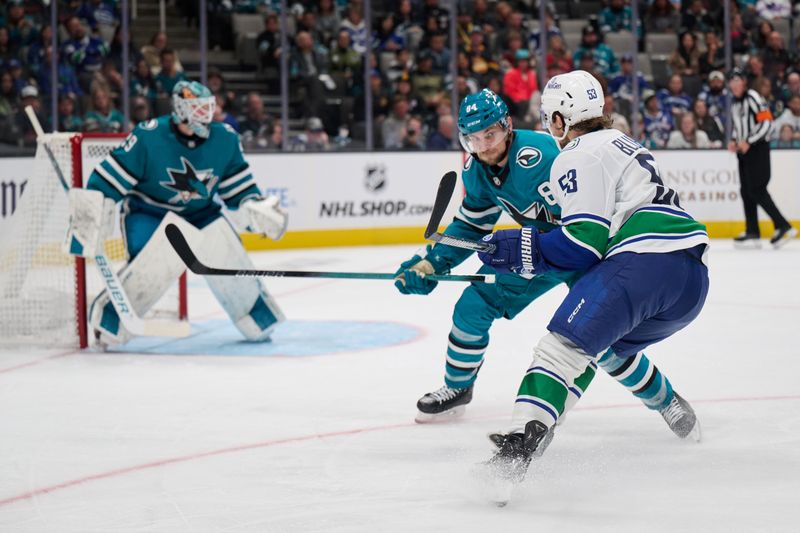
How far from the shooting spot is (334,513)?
2.52m

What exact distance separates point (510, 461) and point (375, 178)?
21.5ft

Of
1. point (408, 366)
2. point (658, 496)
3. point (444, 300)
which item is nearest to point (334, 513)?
point (658, 496)

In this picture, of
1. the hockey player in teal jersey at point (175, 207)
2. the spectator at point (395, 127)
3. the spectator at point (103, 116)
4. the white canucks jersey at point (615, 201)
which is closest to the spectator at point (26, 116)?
the spectator at point (103, 116)

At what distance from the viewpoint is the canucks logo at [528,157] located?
10.3 ft

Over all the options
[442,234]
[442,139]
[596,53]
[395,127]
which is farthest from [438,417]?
[596,53]

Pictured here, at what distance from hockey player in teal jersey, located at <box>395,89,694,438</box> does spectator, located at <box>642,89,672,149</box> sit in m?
6.36

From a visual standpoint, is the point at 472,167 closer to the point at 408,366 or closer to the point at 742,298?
the point at 408,366

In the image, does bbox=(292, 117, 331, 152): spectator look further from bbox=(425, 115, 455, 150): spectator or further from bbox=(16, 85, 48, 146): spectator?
bbox=(16, 85, 48, 146): spectator

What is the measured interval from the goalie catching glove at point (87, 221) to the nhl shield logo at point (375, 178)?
14.3 ft

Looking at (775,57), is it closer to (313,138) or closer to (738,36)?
(738,36)

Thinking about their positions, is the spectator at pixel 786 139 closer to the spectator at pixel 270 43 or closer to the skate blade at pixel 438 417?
the spectator at pixel 270 43

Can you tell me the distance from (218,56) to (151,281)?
4.84m

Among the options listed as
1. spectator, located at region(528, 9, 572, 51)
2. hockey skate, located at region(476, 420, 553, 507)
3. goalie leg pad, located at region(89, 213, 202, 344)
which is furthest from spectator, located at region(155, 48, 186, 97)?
hockey skate, located at region(476, 420, 553, 507)

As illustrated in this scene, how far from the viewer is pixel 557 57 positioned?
9.96 m
